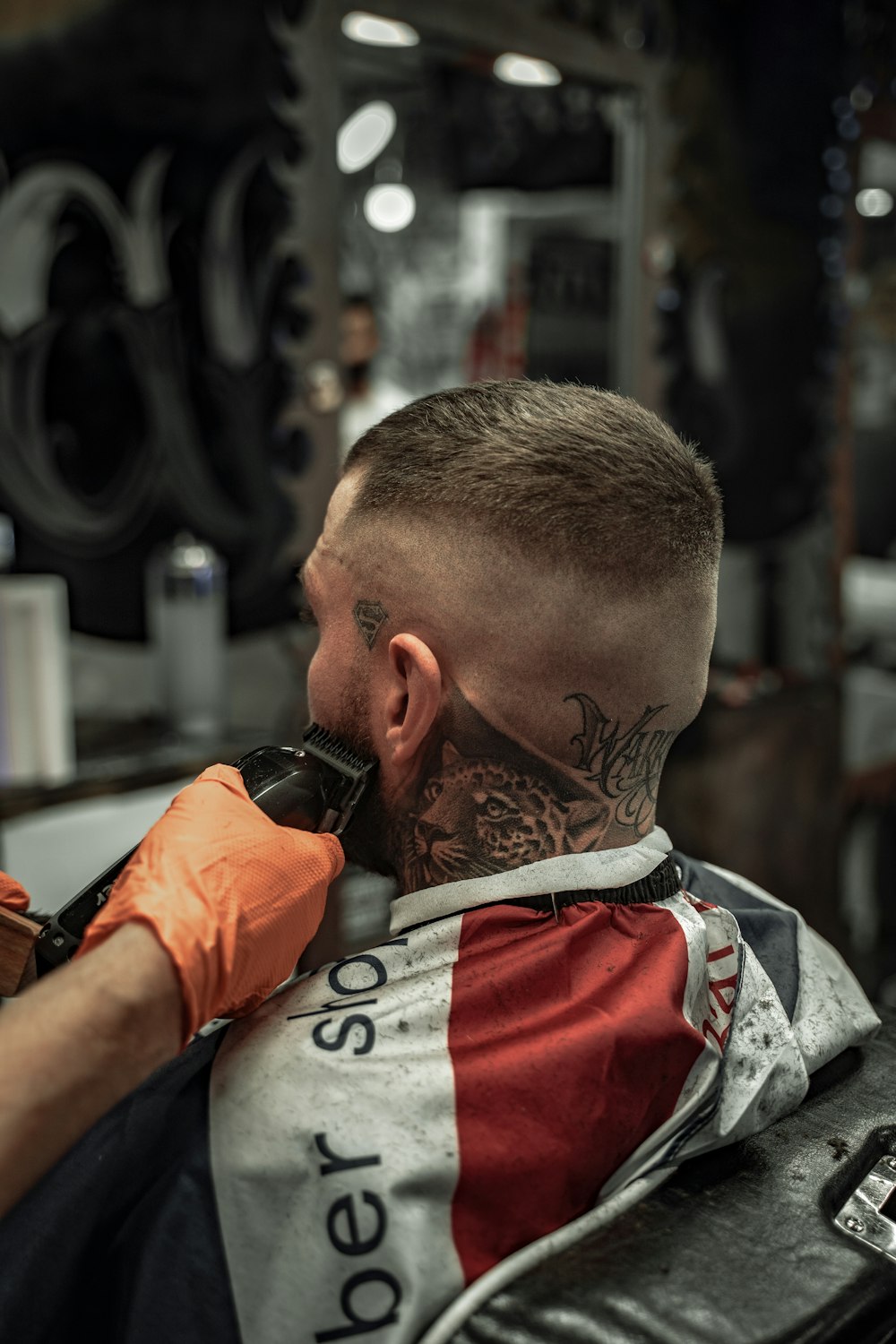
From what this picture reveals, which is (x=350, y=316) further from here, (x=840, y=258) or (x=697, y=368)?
(x=840, y=258)

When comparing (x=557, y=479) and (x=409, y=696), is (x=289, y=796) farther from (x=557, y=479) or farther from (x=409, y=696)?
(x=557, y=479)

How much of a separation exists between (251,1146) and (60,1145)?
0.19m

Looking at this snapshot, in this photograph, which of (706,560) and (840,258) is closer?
(706,560)

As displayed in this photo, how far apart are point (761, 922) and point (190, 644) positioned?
1.76 meters

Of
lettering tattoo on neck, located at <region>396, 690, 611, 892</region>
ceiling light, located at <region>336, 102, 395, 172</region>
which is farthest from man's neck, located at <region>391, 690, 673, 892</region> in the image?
ceiling light, located at <region>336, 102, 395, 172</region>

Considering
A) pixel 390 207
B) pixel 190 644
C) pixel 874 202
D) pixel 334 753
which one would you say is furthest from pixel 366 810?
pixel 874 202

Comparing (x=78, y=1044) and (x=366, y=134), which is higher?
(x=366, y=134)

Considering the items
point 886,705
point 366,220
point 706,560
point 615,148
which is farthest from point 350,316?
point 706,560

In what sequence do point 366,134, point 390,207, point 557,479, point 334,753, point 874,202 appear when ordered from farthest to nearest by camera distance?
point 874,202, point 390,207, point 366,134, point 334,753, point 557,479

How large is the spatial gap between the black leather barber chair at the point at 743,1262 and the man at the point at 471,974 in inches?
1.6

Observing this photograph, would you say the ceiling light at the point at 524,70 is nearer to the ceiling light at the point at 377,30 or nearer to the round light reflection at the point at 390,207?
the ceiling light at the point at 377,30

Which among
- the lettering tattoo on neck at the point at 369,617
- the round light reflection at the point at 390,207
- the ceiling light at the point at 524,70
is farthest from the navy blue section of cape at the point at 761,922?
the round light reflection at the point at 390,207

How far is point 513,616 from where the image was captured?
3.61ft

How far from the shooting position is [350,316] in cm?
400
